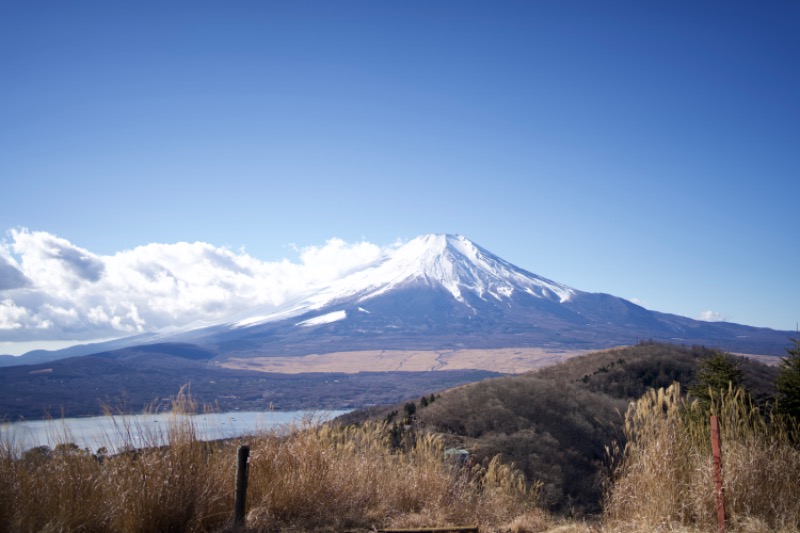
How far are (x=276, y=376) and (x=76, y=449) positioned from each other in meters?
87.3

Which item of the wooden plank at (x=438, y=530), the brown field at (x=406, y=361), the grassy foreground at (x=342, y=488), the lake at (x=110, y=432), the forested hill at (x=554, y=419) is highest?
the lake at (x=110, y=432)

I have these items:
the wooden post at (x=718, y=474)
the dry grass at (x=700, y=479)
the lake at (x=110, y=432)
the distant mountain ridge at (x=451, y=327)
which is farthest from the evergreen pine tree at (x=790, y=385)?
the distant mountain ridge at (x=451, y=327)

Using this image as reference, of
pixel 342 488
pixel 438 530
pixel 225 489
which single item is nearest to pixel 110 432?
pixel 225 489

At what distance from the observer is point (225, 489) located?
5.26 meters

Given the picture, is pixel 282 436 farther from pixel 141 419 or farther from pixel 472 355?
pixel 472 355

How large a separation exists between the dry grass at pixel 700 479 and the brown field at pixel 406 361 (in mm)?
86056

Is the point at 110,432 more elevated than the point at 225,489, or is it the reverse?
the point at 110,432

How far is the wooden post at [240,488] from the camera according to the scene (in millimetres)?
4891

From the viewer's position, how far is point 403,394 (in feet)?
245

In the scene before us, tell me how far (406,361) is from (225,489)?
10654 cm

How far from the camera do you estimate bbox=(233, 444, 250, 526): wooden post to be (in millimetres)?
4891

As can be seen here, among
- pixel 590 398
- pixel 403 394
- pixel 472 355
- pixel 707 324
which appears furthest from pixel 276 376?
pixel 707 324

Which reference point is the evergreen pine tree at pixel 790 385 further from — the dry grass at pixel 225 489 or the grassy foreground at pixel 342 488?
the dry grass at pixel 225 489

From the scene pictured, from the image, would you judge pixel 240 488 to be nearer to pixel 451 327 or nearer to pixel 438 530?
pixel 438 530
